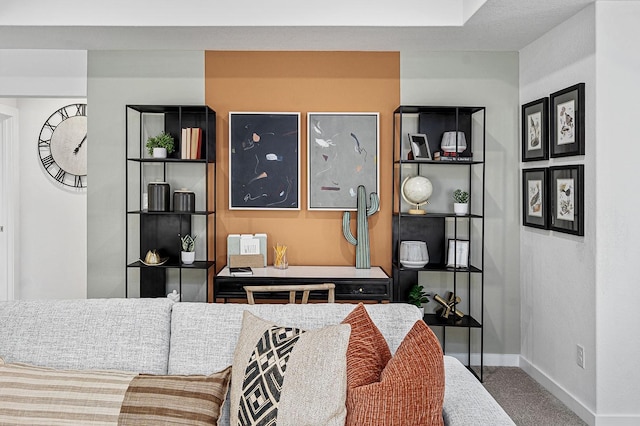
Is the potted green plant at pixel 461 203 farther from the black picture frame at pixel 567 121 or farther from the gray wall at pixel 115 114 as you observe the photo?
the gray wall at pixel 115 114

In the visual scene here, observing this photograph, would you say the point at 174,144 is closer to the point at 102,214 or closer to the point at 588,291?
the point at 102,214

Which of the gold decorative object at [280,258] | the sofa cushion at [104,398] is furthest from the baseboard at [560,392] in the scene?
the sofa cushion at [104,398]

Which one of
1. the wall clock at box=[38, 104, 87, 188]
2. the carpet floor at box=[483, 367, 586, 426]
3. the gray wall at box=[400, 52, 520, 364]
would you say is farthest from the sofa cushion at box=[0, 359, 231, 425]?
the wall clock at box=[38, 104, 87, 188]

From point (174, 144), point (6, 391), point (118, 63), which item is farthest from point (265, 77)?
point (6, 391)

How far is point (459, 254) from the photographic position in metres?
3.82

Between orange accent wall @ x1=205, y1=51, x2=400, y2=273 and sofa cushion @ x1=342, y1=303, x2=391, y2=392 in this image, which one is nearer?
sofa cushion @ x1=342, y1=303, x2=391, y2=392

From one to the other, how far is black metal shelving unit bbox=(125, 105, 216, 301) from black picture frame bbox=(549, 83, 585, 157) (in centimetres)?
239

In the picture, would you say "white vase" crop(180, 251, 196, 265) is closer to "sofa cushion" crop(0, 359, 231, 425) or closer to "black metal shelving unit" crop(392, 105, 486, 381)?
"black metal shelving unit" crop(392, 105, 486, 381)

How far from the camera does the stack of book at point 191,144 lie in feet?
12.4

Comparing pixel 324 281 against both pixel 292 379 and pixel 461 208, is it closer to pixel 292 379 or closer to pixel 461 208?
pixel 461 208

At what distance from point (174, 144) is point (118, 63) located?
2.55 ft

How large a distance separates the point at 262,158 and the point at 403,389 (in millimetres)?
2793

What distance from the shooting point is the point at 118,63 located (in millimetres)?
4043

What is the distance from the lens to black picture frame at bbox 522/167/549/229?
3.51 metres
